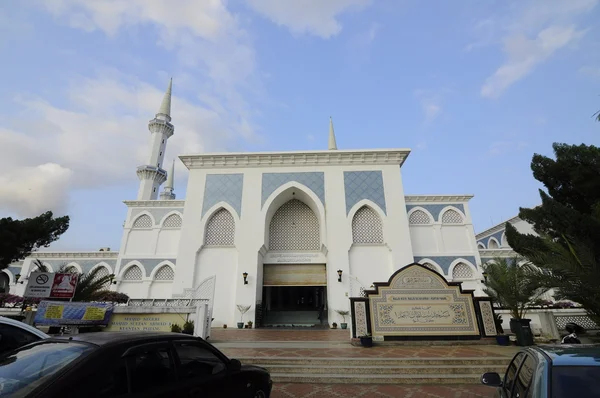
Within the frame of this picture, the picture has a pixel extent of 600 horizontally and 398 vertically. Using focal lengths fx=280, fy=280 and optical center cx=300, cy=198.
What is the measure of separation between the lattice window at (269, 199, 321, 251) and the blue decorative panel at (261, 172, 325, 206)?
5.19 ft

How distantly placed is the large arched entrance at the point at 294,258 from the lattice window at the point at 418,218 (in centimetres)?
571

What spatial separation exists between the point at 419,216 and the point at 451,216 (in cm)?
190

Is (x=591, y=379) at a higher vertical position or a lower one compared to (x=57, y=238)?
lower

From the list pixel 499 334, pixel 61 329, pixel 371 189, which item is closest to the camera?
pixel 61 329

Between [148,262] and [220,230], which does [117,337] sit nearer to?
[220,230]

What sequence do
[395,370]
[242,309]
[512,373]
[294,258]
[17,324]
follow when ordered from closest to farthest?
[512,373], [17,324], [395,370], [242,309], [294,258]

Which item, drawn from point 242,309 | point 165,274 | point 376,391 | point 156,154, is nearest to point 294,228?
point 242,309

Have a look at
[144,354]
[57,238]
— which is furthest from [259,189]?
[144,354]

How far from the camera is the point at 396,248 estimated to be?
14461mm

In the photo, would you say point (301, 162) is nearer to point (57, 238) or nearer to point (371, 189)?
point (371, 189)

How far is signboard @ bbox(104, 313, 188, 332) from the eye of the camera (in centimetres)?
750

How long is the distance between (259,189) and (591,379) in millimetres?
14684

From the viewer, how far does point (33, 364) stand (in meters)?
1.99

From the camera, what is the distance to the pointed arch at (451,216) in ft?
54.8
